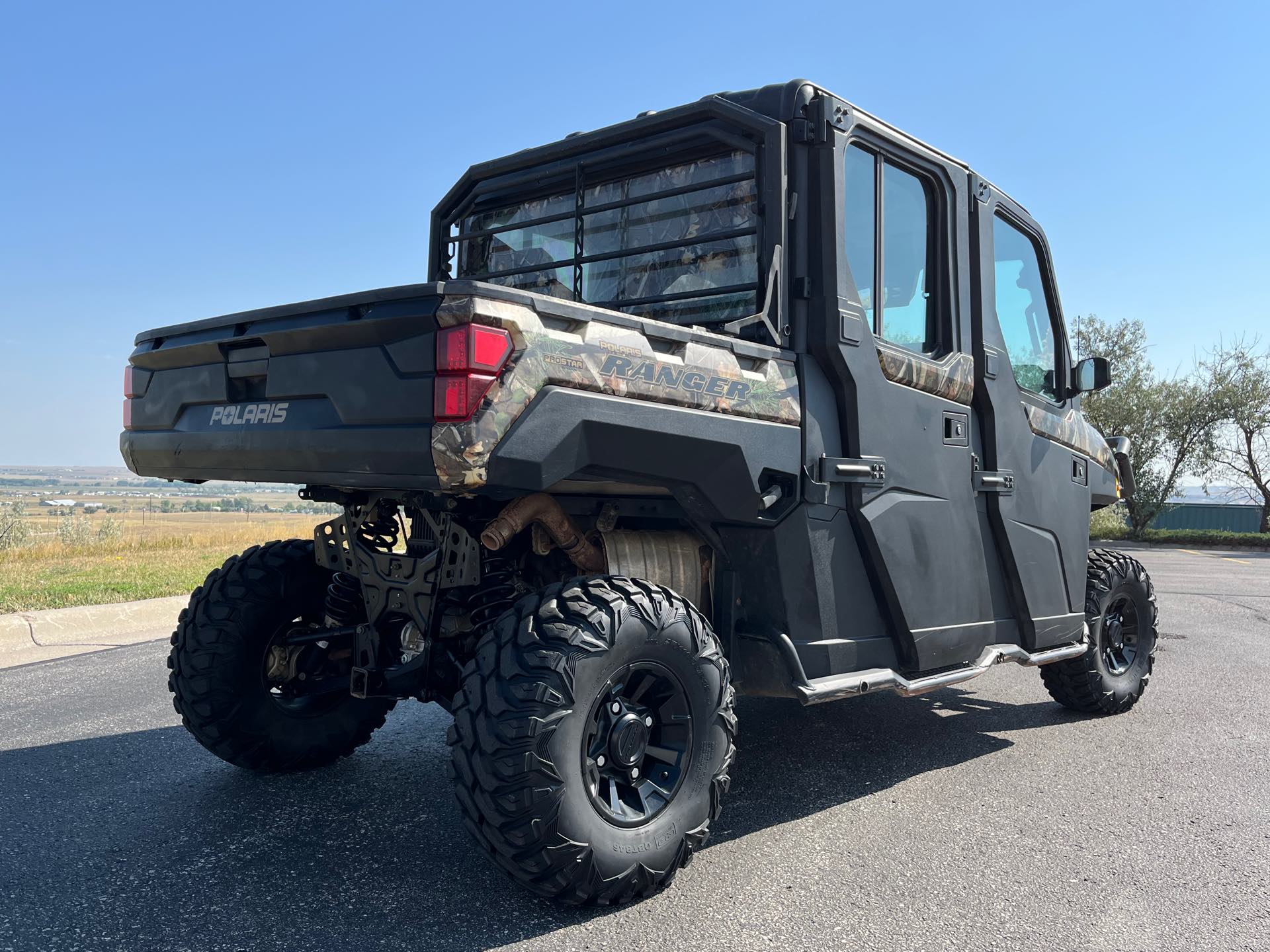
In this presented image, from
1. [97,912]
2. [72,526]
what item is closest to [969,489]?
Answer: [97,912]

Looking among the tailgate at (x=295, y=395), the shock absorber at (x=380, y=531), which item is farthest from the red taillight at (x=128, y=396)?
the shock absorber at (x=380, y=531)

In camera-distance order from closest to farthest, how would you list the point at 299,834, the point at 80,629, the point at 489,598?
the point at 299,834
the point at 489,598
the point at 80,629

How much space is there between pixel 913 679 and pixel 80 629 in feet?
21.7

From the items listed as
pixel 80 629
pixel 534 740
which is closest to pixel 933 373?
pixel 534 740

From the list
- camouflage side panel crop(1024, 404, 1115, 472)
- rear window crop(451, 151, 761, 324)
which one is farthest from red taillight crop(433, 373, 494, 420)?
camouflage side panel crop(1024, 404, 1115, 472)

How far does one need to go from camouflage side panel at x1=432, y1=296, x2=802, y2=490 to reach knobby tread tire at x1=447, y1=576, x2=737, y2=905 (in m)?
0.51

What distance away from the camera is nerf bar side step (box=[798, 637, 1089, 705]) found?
3.69 m

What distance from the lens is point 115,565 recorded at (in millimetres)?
11883

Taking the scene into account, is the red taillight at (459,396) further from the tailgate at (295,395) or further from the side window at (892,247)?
the side window at (892,247)

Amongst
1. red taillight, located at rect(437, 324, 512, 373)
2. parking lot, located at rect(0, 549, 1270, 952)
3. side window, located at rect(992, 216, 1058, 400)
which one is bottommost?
parking lot, located at rect(0, 549, 1270, 952)

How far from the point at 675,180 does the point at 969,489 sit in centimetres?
195

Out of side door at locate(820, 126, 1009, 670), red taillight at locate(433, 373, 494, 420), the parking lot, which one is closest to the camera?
red taillight at locate(433, 373, 494, 420)

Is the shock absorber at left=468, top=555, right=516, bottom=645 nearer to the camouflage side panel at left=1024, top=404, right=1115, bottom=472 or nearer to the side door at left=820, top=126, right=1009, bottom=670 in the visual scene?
the side door at left=820, top=126, right=1009, bottom=670

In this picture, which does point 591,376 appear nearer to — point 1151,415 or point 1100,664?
point 1100,664
